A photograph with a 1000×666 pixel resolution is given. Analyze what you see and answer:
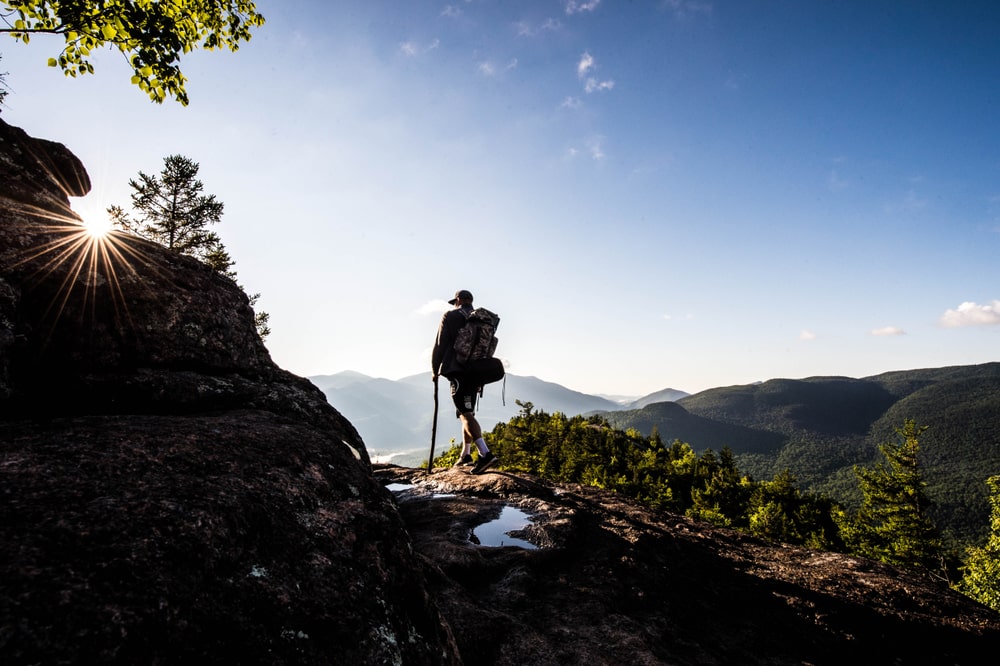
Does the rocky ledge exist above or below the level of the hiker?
below

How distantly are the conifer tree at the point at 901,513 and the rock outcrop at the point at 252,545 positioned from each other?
4903 centimetres

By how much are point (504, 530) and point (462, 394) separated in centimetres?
406

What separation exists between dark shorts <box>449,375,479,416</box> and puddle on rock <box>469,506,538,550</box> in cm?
302

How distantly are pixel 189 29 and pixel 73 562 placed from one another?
8594mm

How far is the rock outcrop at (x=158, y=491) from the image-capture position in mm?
2141

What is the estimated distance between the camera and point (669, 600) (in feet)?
18.1

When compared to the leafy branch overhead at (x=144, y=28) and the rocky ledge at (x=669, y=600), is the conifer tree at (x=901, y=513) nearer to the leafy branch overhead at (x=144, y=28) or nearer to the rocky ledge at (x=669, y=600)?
the rocky ledge at (x=669, y=600)

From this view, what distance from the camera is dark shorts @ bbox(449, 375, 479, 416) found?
10.8 m

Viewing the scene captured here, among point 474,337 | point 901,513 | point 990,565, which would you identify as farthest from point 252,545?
point 901,513

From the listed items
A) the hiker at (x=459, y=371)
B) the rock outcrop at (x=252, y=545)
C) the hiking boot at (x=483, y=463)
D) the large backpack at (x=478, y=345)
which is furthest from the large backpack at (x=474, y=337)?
the rock outcrop at (x=252, y=545)

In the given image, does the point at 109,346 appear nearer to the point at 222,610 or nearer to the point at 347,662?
the point at 222,610

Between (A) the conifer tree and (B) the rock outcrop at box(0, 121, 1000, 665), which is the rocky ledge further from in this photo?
(A) the conifer tree

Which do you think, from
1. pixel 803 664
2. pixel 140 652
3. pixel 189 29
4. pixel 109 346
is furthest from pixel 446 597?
pixel 189 29

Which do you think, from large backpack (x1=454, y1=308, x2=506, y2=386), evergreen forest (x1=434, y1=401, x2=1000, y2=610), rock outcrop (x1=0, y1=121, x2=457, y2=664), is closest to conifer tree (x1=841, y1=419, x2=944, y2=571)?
evergreen forest (x1=434, y1=401, x2=1000, y2=610)
